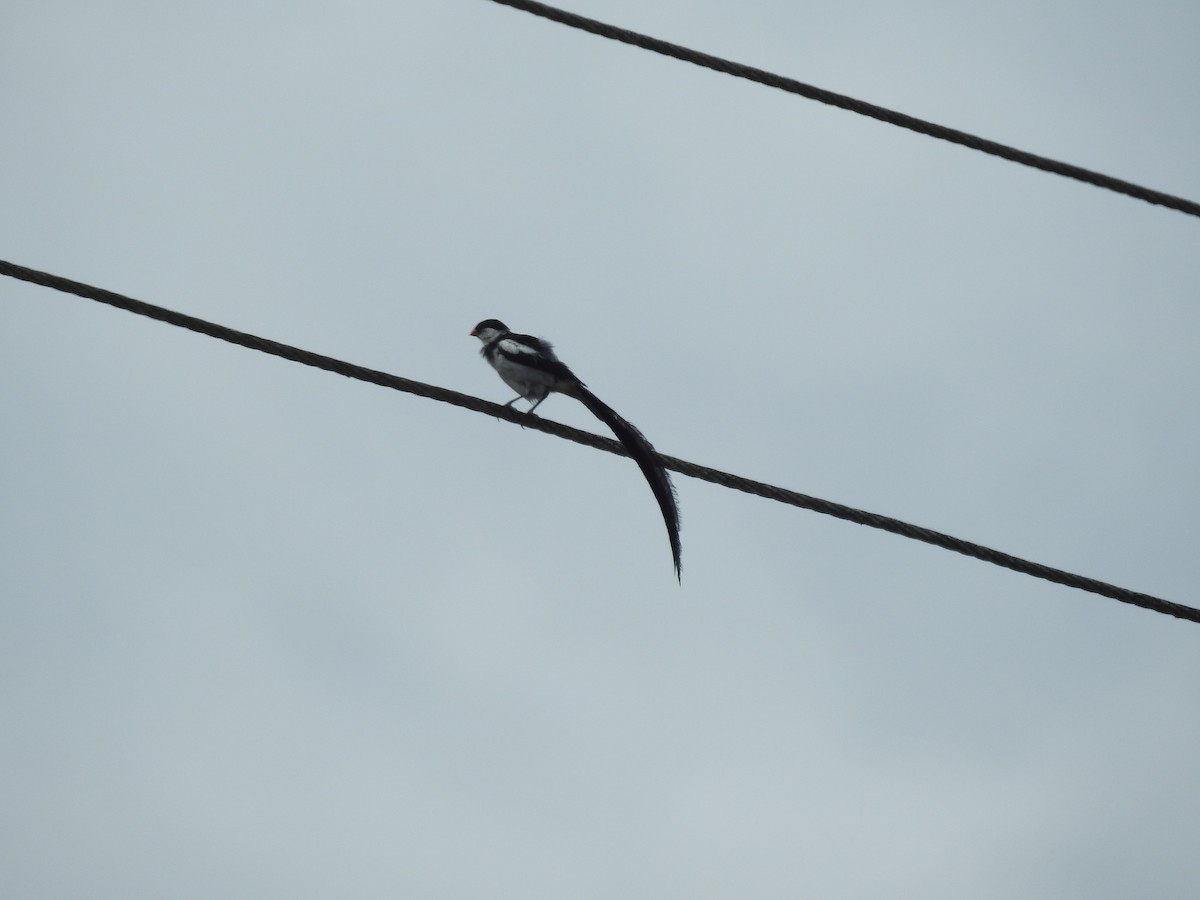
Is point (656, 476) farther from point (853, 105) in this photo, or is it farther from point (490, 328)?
point (490, 328)

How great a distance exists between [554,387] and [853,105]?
11.2ft

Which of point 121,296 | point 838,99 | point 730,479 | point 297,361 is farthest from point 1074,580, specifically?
point 121,296

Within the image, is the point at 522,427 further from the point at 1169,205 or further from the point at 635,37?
the point at 1169,205

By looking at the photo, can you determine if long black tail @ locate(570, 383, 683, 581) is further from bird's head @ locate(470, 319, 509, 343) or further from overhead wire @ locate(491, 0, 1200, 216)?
bird's head @ locate(470, 319, 509, 343)

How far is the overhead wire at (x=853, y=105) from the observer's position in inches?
162

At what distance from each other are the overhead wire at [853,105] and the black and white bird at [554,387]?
5.22 ft

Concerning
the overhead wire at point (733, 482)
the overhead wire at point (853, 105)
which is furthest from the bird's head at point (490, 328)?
the overhead wire at point (853, 105)

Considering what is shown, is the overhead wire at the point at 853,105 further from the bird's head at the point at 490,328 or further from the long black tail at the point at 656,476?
the bird's head at the point at 490,328

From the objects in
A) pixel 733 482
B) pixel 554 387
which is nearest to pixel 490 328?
pixel 554 387

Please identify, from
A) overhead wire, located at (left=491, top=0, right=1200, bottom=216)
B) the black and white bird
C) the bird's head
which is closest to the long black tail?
the black and white bird

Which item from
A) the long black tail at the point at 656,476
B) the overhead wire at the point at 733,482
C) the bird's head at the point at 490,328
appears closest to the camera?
the overhead wire at the point at 733,482

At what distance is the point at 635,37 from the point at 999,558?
2.23 m

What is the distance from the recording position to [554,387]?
7324mm

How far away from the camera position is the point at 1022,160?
4211mm
